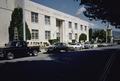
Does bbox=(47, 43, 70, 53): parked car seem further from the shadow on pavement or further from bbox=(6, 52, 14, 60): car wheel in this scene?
the shadow on pavement

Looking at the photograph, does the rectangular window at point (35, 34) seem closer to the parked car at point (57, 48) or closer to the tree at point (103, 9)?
the parked car at point (57, 48)

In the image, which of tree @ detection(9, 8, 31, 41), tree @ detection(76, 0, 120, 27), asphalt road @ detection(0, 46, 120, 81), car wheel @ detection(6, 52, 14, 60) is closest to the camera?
asphalt road @ detection(0, 46, 120, 81)

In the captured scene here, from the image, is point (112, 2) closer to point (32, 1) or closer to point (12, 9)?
point (12, 9)

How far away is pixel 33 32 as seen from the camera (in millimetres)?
53531

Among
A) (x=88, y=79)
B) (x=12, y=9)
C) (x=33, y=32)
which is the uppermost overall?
(x=12, y=9)

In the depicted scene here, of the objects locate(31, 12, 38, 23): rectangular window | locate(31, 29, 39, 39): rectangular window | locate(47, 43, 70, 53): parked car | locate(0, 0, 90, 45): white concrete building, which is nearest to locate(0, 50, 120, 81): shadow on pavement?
locate(47, 43, 70, 53): parked car

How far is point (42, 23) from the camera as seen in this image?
56.8 meters

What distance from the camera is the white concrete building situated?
144 feet

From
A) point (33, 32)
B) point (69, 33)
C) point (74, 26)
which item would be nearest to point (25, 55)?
point (33, 32)

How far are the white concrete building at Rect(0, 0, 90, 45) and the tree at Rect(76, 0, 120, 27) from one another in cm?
1537

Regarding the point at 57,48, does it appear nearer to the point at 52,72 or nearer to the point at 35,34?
the point at 35,34

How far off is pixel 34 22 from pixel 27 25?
4494 mm

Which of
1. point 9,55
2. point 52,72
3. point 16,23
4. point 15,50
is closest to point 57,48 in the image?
point 16,23

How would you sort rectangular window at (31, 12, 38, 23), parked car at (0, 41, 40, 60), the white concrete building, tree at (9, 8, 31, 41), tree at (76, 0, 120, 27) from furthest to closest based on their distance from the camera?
1. rectangular window at (31, 12, 38, 23)
2. tree at (9, 8, 31, 41)
3. the white concrete building
4. parked car at (0, 41, 40, 60)
5. tree at (76, 0, 120, 27)
